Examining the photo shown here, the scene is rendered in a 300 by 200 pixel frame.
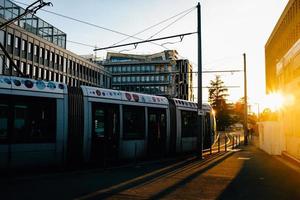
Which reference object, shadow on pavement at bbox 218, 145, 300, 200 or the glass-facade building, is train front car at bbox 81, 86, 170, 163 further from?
the glass-facade building

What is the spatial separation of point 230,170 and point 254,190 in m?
4.32

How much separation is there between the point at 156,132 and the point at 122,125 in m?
2.79

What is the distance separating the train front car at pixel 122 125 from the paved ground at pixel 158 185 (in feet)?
3.81

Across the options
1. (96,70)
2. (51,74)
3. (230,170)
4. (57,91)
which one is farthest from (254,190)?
(96,70)

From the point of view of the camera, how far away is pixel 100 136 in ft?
45.8

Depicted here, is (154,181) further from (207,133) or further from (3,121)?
(207,133)

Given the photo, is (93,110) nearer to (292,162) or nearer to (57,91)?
(57,91)

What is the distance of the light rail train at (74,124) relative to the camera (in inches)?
448

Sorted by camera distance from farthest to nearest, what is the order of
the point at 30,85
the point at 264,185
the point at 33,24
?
1. the point at 33,24
2. the point at 30,85
3. the point at 264,185

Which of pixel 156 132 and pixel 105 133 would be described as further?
pixel 156 132

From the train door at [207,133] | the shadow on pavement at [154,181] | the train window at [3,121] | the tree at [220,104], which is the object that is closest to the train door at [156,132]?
the shadow on pavement at [154,181]

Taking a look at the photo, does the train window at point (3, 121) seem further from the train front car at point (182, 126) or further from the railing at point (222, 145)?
the railing at point (222, 145)

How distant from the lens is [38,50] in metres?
54.1

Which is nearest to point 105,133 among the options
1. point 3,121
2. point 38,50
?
point 3,121
